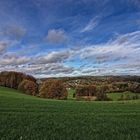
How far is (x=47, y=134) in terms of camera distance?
1405 cm

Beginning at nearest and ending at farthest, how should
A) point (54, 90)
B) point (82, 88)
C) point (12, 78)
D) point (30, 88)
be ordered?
point (54, 90), point (82, 88), point (30, 88), point (12, 78)

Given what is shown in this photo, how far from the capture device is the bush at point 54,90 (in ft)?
319

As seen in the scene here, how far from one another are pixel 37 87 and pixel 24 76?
2501 centimetres

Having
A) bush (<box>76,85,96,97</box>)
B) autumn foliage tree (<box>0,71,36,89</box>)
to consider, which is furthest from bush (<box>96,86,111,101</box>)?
autumn foliage tree (<box>0,71,36,89</box>)

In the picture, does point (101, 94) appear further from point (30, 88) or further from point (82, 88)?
point (30, 88)

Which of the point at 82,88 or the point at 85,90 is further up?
the point at 82,88

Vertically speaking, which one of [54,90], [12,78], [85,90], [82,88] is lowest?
[85,90]

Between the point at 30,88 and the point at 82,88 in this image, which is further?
the point at 30,88

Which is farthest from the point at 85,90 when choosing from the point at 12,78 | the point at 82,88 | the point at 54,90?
the point at 12,78

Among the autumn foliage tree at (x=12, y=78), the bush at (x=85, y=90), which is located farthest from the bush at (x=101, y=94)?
the autumn foliage tree at (x=12, y=78)

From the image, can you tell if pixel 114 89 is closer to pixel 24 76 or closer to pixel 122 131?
pixel 24 76

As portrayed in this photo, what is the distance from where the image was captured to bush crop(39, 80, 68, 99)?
97.2 metres

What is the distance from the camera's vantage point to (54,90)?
97562mm

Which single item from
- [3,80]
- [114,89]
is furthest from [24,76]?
[114,89]
